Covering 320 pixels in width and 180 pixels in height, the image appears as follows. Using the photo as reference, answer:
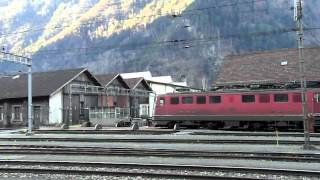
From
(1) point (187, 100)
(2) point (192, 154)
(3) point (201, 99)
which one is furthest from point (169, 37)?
(2) point (192, 154)

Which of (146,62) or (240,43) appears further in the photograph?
(146,62)

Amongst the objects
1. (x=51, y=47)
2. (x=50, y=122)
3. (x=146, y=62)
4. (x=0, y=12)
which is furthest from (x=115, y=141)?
(x=146, y=62)

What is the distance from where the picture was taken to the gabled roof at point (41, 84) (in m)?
56.9

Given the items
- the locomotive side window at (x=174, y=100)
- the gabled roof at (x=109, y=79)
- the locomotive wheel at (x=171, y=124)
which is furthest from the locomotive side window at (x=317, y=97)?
the gabled roof at (x=109, y=79)

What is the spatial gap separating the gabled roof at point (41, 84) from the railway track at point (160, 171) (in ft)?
129

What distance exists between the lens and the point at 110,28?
145500 mm

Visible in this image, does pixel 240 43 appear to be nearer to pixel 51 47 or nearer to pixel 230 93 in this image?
pixel 51 47

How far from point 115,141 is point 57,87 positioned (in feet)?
97.2

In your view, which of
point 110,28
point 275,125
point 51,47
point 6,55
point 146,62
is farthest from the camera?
point 146,62

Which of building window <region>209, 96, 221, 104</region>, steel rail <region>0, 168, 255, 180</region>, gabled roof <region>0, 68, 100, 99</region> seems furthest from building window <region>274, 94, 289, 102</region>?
gabled roof <region>0, 68, 100, 99</region>

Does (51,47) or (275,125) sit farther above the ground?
(51,47)

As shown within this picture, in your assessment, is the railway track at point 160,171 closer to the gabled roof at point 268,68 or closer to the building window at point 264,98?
the building window at point 264,98

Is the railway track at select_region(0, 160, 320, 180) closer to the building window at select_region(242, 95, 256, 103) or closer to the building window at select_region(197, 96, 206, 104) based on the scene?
the building window at select_region(242, 95, 256, 103)

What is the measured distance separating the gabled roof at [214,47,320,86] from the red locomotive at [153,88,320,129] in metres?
10.8
